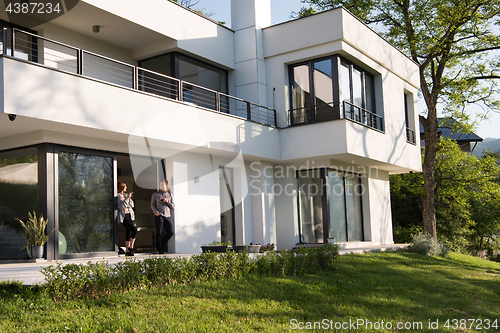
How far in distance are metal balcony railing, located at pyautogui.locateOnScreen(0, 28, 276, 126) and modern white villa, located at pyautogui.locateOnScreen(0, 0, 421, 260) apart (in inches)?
1.8

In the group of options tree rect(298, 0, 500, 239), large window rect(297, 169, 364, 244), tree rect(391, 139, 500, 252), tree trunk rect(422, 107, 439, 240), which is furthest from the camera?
tree rect(391, 139, 500, 252)

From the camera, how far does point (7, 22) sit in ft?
36.1

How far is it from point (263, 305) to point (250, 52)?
11058mm

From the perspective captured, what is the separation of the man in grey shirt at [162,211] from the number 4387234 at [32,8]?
16.4 ft

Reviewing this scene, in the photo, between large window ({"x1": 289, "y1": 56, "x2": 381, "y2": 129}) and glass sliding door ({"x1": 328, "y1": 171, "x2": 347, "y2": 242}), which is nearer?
large window ({"x1": 289, "y1": 56, "x2": 381, "y2": 129})

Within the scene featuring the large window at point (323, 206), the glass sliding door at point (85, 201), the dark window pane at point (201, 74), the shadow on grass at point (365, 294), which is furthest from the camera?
the large window at point (323, 206)

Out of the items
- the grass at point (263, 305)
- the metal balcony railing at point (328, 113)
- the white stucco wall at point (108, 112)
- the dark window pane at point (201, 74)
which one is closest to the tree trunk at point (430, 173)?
the metal balcony railing at point (328, 113)

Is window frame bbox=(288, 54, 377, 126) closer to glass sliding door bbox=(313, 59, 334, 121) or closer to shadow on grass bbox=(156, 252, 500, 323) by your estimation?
glass sliding door bbox=(313, 59, 334, 121)

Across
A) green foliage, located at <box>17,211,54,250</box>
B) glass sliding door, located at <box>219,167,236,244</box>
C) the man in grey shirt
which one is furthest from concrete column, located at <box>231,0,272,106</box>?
green foliage, located at <box>17,211,54,250</box>

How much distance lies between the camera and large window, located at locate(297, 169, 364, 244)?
52.9ft

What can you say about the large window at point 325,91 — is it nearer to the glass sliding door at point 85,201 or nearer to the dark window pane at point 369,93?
the dark window pane at point 369,93

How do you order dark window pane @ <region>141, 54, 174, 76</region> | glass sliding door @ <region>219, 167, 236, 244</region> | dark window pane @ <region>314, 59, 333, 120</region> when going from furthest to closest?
dark window pane @ <region>314, 59, 333, 120</region>, glass sliding door @ <region>219, 167, 236, 244</region>, dark window pane @ <region>141, 54, 174, 76</region>

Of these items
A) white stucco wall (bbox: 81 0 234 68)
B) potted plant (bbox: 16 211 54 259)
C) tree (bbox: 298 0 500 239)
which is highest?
tree (bbox: 298 0 500 239)

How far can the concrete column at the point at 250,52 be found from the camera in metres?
16.0
